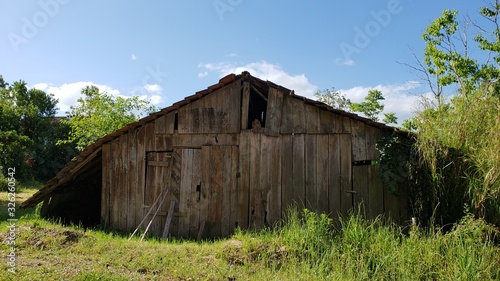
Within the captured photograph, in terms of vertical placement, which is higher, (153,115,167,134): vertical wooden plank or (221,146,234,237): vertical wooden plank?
(153,115,167,134): vertical wooden plank

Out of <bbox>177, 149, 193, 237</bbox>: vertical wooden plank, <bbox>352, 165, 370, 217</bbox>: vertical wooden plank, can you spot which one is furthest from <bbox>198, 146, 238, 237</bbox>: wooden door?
<bbox>352, 165, 370, 217</bbox>: vertical wooden plank

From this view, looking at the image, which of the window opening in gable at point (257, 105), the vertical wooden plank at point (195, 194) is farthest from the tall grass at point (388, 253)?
the window opening in gable at point (257, 105)

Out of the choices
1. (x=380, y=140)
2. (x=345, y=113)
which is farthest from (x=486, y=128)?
(x=345, y=113)

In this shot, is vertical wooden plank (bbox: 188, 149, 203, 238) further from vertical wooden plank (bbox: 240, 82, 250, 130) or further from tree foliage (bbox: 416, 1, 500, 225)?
tree foliage (bbox: 416, 1, 500, 225)

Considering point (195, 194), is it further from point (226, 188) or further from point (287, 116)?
point (287, 116)

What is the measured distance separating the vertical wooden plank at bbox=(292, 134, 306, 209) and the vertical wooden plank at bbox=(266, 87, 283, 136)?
491 millimetres

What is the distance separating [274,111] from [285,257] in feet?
11.9

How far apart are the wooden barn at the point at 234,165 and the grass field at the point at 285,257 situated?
161 centimetres

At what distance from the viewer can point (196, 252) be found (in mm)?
6402

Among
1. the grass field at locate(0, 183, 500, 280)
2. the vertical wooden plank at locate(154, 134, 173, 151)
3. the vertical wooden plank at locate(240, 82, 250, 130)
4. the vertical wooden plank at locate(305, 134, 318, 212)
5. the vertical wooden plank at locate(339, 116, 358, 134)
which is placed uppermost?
the vertical wooden plank at locate(240, 82, 250, 130)

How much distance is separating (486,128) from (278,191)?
4.41 meters

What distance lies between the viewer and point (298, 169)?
27.1ft

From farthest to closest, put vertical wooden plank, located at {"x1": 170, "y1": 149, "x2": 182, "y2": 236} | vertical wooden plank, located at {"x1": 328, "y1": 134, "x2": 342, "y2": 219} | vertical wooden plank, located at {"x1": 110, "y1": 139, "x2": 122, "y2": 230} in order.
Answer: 1. vertical wooden plank, located at {"x1": 110, "y1": 139, "x2": 122, "y2": 230}
2. vertical wooden plank, located at {"x1": 170, "y1": 149, "x2": 182, "y2": 236}
3. vertical wooden plank, located at {"x1": 328, "y1": 134, "x2": 342, "y2": 219}

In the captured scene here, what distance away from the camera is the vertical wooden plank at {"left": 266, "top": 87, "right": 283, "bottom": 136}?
8391 mm
